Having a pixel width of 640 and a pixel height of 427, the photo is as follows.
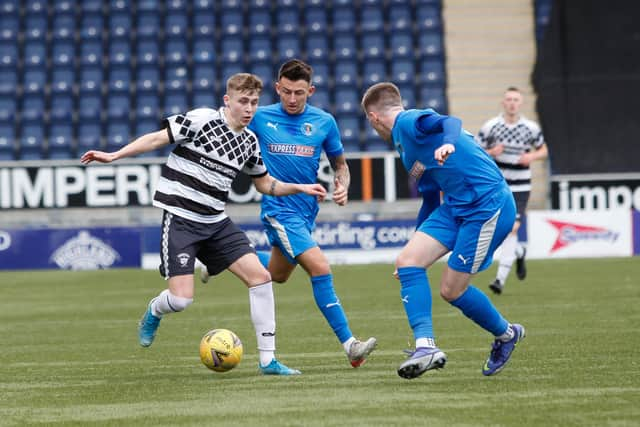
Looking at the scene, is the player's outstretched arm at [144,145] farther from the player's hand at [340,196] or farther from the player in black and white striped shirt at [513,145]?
the player in black and white striped shirt at [513,145]

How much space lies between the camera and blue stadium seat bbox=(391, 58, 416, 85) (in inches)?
1083

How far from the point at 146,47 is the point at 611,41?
10.2 meters

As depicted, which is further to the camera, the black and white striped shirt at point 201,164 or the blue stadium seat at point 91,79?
the blue stadium seat at point 91,79

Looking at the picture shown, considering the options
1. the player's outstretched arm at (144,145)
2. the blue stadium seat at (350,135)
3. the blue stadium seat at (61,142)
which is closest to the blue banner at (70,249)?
the blue stadium seat at (61,142)

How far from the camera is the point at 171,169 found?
27.3 feet

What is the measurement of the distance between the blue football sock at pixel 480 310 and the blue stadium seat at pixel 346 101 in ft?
63.4

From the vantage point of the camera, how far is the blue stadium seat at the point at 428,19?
28891mm

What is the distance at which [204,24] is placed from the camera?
29.2 meters

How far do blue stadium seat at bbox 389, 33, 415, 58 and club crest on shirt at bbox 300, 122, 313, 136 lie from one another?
1918cm

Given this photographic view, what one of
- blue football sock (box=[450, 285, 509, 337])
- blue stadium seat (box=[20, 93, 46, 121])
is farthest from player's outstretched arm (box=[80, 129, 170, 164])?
blue stadium seat (box=[20, 93, 46, 121])

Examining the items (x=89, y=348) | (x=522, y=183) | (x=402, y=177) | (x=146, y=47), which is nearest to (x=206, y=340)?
(x=89, y=348)

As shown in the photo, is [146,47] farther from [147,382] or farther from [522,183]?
[147,382]

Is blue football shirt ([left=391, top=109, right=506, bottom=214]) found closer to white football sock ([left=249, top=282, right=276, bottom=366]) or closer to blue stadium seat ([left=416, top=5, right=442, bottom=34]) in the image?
white football sock ([left=249, top=282, right=276, bottom=366])

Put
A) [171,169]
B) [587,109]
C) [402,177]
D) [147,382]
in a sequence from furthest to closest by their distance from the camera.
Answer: [587,109] < [402,177] < [171,169] < [147,382]
